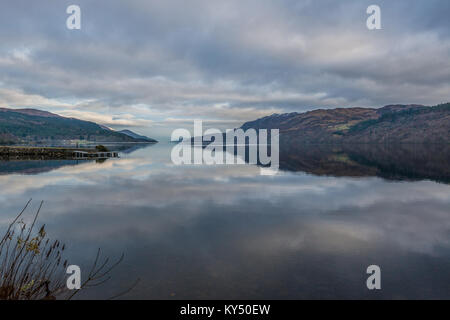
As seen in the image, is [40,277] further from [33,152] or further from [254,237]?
[33,152]

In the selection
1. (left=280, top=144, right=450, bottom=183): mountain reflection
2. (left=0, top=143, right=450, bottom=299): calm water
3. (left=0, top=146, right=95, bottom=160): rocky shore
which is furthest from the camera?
(left=0, top=146, right=95, bottom=160): rocky shore

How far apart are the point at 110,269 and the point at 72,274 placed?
4.37 ft

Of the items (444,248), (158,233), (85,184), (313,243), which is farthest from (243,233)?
(85,184)

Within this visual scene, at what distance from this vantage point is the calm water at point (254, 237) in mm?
9094

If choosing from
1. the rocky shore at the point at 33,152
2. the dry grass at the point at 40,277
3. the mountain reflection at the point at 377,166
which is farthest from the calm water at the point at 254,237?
the rocky shore at the point at 33,152

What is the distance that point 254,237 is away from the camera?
1374 cm

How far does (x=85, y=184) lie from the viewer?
3014 centimetres

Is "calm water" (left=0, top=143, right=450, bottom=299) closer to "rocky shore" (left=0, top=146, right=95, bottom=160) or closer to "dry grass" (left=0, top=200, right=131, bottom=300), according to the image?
"dry grass" (left=0, top=200, right=131, bottom=300)

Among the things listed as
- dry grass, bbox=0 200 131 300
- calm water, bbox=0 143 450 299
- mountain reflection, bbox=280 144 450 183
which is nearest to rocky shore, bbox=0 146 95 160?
calm water, bbox=0 143 450 299

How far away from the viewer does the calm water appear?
29.8ft

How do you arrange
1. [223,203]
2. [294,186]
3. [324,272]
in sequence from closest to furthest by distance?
[324,272], [223,203], [294,186]

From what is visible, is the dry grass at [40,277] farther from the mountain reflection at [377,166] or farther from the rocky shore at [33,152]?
the rocky shore at [33,152]

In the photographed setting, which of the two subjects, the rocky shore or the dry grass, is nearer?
the dry grass

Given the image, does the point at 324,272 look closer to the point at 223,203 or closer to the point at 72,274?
the point at 72,274
